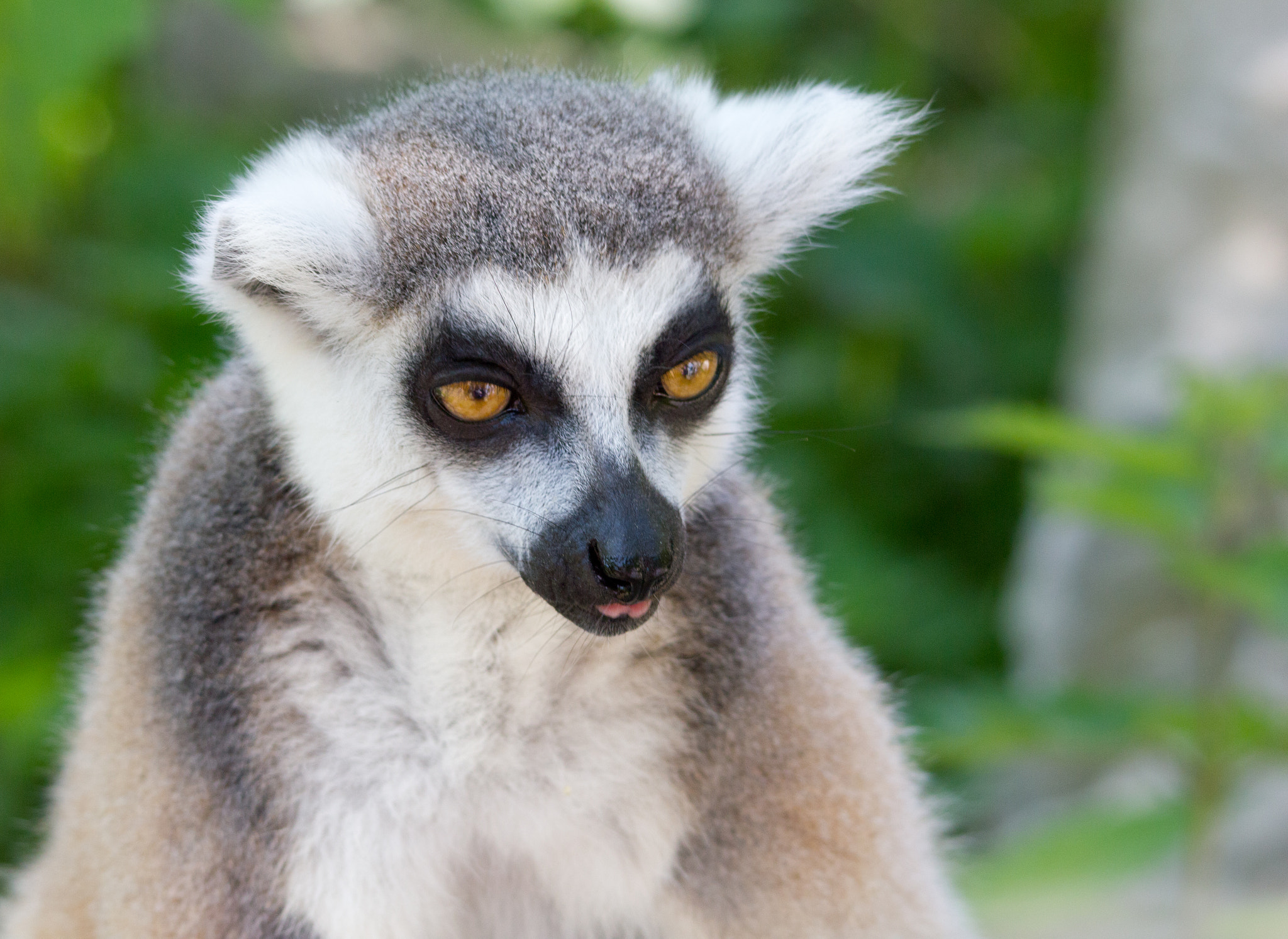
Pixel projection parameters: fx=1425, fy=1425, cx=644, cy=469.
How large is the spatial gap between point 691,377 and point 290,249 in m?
0.63

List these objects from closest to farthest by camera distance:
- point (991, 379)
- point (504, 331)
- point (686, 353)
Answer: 1. point (504, 331)
2. point (686, 353)
3. point (991, 379)

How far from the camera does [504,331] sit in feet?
6.79

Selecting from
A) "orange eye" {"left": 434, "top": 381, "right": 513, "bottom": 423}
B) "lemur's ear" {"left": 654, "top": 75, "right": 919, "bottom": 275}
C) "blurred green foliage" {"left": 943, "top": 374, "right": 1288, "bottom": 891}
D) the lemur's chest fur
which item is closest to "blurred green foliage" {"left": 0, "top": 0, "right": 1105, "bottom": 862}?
"blurred green foliage" {"left": 943, "top": 374, "right": 1288, "bottom": 891}

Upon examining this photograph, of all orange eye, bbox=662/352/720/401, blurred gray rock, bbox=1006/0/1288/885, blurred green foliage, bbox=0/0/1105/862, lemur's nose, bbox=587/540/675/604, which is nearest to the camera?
lemur's nose, bbox=587/540/675/604

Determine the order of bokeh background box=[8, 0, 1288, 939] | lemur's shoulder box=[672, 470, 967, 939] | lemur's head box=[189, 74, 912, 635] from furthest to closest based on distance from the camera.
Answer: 1. bokeh background box=[8, 0, 1288, 939]
2. lemur's shoulder box=[672, 470, 967, 939]
3. lemur's head box=[189, 74, 912, 635]

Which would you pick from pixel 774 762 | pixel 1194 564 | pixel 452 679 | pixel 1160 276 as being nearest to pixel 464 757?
pixel 452 679

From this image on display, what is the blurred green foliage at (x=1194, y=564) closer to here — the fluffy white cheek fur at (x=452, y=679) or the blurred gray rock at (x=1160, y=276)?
the fluffy white cheek fur at (x=452, y=679)

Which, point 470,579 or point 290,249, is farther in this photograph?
point 470,579

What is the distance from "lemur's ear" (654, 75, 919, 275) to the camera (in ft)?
7.99

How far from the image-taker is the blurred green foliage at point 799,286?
175 inches

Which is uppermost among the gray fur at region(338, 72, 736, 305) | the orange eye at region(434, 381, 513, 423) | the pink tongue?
the gray fur at region(338, 72, 736, 305)

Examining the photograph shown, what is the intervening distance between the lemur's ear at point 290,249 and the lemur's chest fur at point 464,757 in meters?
0.47

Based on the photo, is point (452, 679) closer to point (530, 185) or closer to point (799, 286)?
point (530, 185)

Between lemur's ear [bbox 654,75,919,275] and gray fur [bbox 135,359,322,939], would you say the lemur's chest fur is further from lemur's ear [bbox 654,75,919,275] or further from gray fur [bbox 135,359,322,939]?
lemur's ear [bbox 654,75,919,275]
